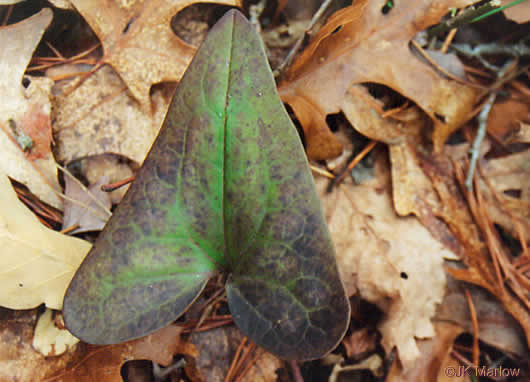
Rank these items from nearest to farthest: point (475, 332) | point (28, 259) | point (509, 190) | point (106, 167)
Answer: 1. point (28, 259)
2. point (106, 167)
3. point (475, 332)
4. point (509, 190)

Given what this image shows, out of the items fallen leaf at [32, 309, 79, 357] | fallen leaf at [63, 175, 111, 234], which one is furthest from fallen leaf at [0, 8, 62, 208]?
fallen leaf at [32, 309, 79, 357]

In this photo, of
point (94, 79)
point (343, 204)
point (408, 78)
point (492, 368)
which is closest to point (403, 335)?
point (492, 368)

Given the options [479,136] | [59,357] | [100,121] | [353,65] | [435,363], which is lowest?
[435,363]

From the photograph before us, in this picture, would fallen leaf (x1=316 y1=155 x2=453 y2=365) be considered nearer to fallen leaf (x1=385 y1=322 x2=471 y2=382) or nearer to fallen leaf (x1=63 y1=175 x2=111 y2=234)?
fallen leaf (x1=385 y1=322 x2=471 y2=382)

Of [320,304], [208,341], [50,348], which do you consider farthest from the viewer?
[208,341]

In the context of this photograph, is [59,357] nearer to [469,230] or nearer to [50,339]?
[50,339]

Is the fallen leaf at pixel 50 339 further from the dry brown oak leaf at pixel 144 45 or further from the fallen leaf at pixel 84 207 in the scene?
the dry brown oak leaf at pixel 144 45

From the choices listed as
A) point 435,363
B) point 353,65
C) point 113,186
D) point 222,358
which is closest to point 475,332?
point 435,363

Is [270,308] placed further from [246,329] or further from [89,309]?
[89,309]
